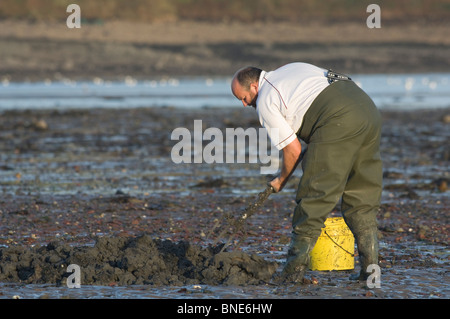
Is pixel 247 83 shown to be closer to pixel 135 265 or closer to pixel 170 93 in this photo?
pixel 135 265

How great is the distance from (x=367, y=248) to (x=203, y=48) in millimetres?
35945

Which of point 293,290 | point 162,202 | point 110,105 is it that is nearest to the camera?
point 293,290

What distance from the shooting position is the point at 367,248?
713cm

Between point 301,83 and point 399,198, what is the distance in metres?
4.67

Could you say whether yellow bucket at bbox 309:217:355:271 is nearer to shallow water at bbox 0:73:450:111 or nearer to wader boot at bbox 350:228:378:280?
wader boot at bbox 350:228:378:280

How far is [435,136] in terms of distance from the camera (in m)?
18.2

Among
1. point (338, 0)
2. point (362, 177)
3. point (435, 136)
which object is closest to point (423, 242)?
point (362, 177)

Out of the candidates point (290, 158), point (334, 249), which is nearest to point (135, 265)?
point (290, 158)

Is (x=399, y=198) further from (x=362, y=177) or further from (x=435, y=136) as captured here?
(x=435, y=136)

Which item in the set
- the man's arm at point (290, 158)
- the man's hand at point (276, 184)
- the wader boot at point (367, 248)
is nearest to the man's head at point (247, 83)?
the man's arm at point (290, 158)

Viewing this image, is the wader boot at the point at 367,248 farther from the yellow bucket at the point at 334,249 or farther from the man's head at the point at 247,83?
the man's head at the point at 247,83

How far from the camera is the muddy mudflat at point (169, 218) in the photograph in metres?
6.98

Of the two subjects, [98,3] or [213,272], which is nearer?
[213,272]

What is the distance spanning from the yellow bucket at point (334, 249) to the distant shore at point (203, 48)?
30066 millimetres
